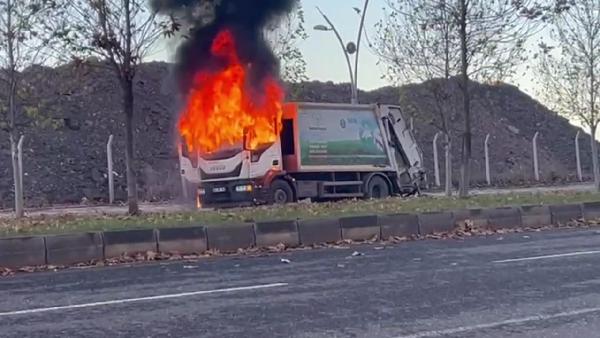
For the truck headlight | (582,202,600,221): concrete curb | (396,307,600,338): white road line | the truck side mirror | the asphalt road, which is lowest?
(396,307,600,338): white road line

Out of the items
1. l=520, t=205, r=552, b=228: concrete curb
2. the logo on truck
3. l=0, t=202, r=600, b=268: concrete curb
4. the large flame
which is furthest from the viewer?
the logo on truck

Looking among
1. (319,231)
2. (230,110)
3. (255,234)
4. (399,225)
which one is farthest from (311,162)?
(255,234)

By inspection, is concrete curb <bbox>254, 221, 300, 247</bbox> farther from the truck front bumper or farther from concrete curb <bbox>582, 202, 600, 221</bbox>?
the truck front bumper

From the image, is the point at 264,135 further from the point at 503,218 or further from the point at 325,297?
the point at 325,297

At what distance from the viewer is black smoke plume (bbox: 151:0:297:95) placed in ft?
57.8

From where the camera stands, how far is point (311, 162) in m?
24.6

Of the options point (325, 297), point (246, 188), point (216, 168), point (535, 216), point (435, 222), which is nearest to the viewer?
point (325, 297)

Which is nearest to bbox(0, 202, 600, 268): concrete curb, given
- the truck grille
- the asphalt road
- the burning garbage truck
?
the asphalt road

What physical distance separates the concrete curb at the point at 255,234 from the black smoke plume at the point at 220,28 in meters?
4.77

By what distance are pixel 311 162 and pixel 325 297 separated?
15841mm

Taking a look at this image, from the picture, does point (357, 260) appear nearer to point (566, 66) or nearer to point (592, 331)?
point (592, 331)

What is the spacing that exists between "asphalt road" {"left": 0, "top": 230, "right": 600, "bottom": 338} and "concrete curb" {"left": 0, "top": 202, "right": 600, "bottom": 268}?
73cm

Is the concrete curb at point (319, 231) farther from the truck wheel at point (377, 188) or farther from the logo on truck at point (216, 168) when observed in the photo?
the truck wheel at point (377, 188)

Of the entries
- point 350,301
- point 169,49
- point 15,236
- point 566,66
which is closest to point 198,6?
point 169,49
